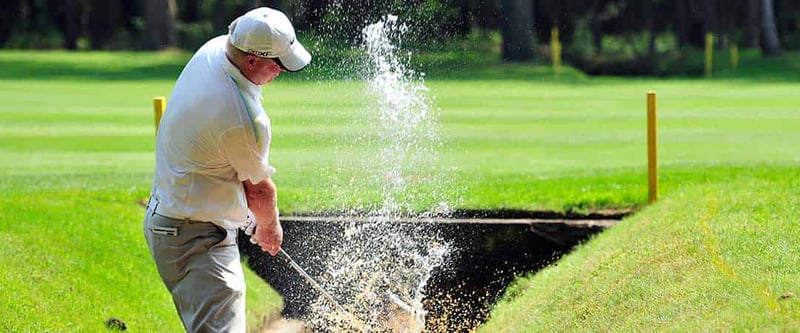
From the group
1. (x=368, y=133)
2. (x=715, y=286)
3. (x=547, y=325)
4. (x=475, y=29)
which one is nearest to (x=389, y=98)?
(x=368, y=133)

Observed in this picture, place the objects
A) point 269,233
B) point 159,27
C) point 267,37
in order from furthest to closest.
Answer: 1. point 159,27
2. point 269,233
3. point 267,37

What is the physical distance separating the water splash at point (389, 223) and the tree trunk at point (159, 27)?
3263 cm

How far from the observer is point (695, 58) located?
37.3 meters

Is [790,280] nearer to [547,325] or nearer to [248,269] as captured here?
[547,325]

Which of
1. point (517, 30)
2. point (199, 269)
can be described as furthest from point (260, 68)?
point (517, 30)

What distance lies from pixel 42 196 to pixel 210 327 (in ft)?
21.4

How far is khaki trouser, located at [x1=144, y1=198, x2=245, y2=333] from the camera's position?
573cm

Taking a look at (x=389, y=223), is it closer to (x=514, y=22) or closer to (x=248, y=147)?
(x=248, y=147)

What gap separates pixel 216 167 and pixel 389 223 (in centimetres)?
534

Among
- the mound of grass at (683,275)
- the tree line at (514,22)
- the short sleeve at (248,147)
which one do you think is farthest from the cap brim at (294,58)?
the tree line at (514,22)

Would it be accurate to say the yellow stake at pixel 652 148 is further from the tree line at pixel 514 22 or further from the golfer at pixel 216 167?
the tree line at pixel 514 22

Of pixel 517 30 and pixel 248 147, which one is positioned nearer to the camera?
pixel 248 147

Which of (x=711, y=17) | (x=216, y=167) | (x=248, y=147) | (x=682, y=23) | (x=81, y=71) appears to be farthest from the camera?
(x=682, y=23)

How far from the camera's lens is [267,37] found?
5.43 meters
